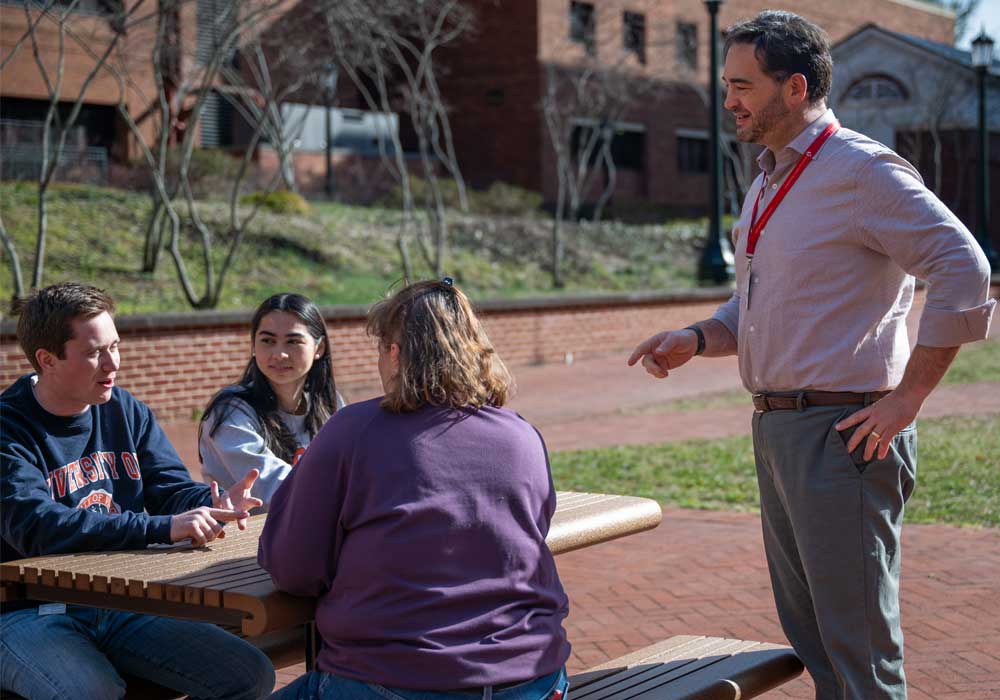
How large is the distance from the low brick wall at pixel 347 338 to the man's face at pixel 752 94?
29.6 feet

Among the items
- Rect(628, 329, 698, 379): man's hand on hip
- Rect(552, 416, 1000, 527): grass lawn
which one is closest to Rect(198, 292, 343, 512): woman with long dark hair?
Rect(628, 329, 698, 379): man's hand on hip

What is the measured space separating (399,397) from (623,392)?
461 inches

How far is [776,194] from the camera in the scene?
10.3ft

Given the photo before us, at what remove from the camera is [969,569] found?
5.98 m

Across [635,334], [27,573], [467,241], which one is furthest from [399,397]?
[467,241]

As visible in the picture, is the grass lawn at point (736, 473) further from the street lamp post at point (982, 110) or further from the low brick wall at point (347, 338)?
the street lamp post at point (982, 110)

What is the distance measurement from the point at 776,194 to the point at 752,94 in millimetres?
261

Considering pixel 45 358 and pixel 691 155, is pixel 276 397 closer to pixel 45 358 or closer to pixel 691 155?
pixel 45 358

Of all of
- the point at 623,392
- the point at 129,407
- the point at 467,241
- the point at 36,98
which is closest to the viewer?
the point at 129,407

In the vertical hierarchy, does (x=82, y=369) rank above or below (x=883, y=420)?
above

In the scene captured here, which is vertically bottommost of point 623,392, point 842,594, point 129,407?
point 623,392

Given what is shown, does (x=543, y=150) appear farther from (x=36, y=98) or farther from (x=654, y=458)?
(x=654, y=458)

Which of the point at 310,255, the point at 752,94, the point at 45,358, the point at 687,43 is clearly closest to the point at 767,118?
the point at 752,94

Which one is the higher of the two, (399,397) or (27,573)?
(399,397)
